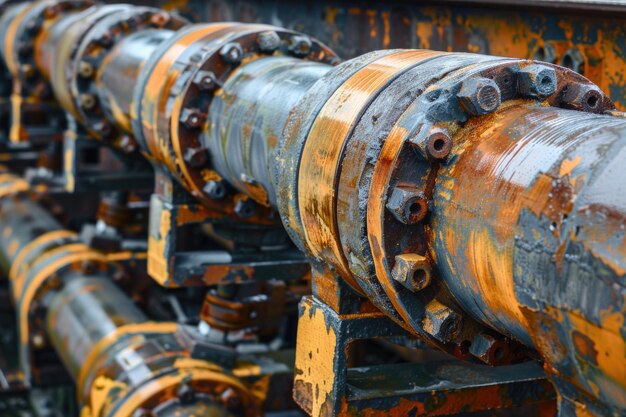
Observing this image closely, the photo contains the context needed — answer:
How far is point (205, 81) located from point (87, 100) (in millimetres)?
1348

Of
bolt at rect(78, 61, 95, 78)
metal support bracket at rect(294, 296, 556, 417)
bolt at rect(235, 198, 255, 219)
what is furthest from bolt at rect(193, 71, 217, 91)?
bolt at rect(78, 61, 95, 78)

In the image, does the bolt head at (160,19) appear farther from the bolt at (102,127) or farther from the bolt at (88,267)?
the bolt at (88,267)

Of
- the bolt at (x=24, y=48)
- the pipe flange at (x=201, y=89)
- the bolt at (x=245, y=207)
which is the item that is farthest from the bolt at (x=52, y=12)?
the bolt at (x=245, y=207)

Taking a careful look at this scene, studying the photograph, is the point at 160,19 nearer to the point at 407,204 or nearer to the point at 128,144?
the point at 128,144

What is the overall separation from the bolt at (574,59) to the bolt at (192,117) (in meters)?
0.90

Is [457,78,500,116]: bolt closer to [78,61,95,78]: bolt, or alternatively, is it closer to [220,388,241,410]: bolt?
[220,388,241,410]: bolt

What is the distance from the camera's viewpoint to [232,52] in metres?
2.39

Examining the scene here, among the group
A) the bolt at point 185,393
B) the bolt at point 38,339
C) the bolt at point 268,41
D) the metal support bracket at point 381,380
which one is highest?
the bolt at point 268,41

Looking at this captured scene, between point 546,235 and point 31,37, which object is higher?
point 546,235

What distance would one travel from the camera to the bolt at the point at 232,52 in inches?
93.9

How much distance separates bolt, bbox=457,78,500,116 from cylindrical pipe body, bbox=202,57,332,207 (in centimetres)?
60

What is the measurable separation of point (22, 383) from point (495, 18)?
3209 mm

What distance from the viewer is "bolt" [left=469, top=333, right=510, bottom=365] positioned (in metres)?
1.41

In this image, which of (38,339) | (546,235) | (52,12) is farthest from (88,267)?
(546,235)
